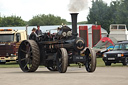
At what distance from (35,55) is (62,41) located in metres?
1.33

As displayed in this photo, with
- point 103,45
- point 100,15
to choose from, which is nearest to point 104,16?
point 100,15

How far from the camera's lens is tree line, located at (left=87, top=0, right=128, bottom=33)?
104000mm

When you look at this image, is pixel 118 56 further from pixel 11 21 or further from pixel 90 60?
pixel 11 21

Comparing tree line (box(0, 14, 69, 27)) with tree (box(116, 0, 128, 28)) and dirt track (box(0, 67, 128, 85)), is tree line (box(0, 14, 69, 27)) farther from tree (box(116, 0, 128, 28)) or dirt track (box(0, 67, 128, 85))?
dirt track (box(0, 67, 128, 85))

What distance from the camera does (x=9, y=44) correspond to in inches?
1294

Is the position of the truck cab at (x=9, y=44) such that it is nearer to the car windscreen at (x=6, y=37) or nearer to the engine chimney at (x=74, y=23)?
the car windscreen at (x=6, y=37)

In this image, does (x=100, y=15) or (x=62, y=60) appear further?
(x=100, y=15)

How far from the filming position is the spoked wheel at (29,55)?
1988 centimetres

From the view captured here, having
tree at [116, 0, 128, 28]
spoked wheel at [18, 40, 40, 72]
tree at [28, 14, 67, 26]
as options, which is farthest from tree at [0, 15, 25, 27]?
spoked wheel at [18, 40, 40, 72]

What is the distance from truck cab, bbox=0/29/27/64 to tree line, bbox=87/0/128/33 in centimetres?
6931

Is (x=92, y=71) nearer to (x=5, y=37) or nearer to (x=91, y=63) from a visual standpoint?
(x=91, y=63)

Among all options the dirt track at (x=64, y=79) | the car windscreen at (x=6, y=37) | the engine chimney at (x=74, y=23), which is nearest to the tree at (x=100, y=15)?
the car windscreen at (x=6, y=37)

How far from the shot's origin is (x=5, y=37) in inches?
1288

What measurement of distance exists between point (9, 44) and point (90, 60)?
47.6ft
